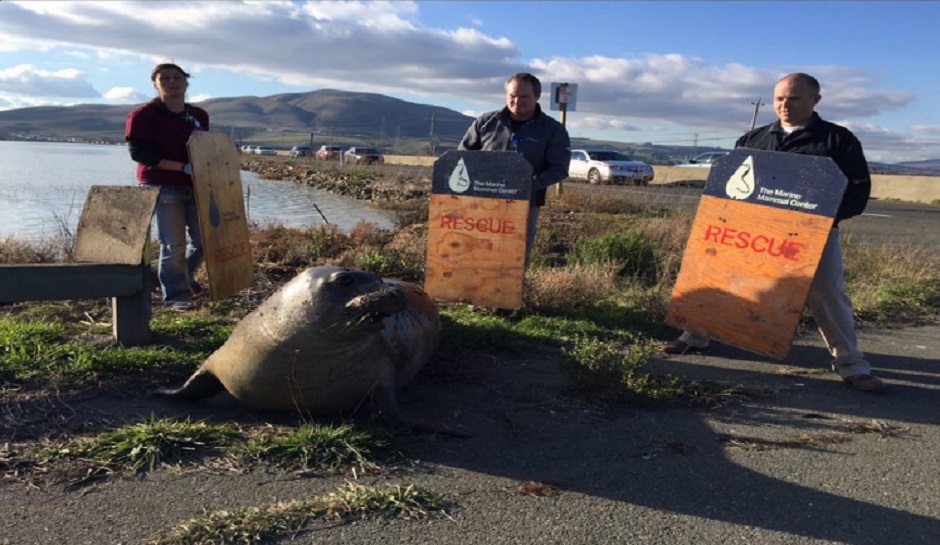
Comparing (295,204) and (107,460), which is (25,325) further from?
(295,204)

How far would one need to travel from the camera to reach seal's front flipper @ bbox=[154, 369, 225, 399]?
13.9 feet

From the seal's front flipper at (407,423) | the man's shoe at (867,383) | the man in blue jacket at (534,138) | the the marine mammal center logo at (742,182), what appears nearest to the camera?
the seal's front flipper at (407,423)

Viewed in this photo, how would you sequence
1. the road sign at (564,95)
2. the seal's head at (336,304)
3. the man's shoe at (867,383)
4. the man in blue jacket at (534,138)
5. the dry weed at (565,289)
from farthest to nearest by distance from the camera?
the road sign at (564,95)
the dry weed at (565,289)
the man in blue jacket at (534,138)
the man's shoe at (867,383)
the seal's head at (336,304)

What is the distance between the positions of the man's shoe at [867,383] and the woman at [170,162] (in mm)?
5465

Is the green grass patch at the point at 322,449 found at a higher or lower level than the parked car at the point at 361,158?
lower

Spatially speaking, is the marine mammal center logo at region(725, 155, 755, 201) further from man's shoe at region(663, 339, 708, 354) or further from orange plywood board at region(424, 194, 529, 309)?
orange plywood board at region(424, 194, 529, 309)

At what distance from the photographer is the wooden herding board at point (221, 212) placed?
241 inches

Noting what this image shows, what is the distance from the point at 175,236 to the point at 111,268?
133cm

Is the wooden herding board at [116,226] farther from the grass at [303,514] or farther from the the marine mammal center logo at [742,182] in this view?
the the marine mammal center logo at [742,182]

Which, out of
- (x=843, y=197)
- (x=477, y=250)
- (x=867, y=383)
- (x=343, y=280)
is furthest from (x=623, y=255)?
(x=343, y=280)

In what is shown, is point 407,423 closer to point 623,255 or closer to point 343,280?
point 343,280

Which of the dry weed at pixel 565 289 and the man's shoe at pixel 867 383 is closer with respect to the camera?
the man's shoe at pixel 867 383

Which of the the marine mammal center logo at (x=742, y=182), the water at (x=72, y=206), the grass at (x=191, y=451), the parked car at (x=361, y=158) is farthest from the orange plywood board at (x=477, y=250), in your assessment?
the parked car at (x=361, y=158)

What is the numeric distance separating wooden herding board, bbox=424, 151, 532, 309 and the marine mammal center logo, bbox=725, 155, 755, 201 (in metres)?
1.66
